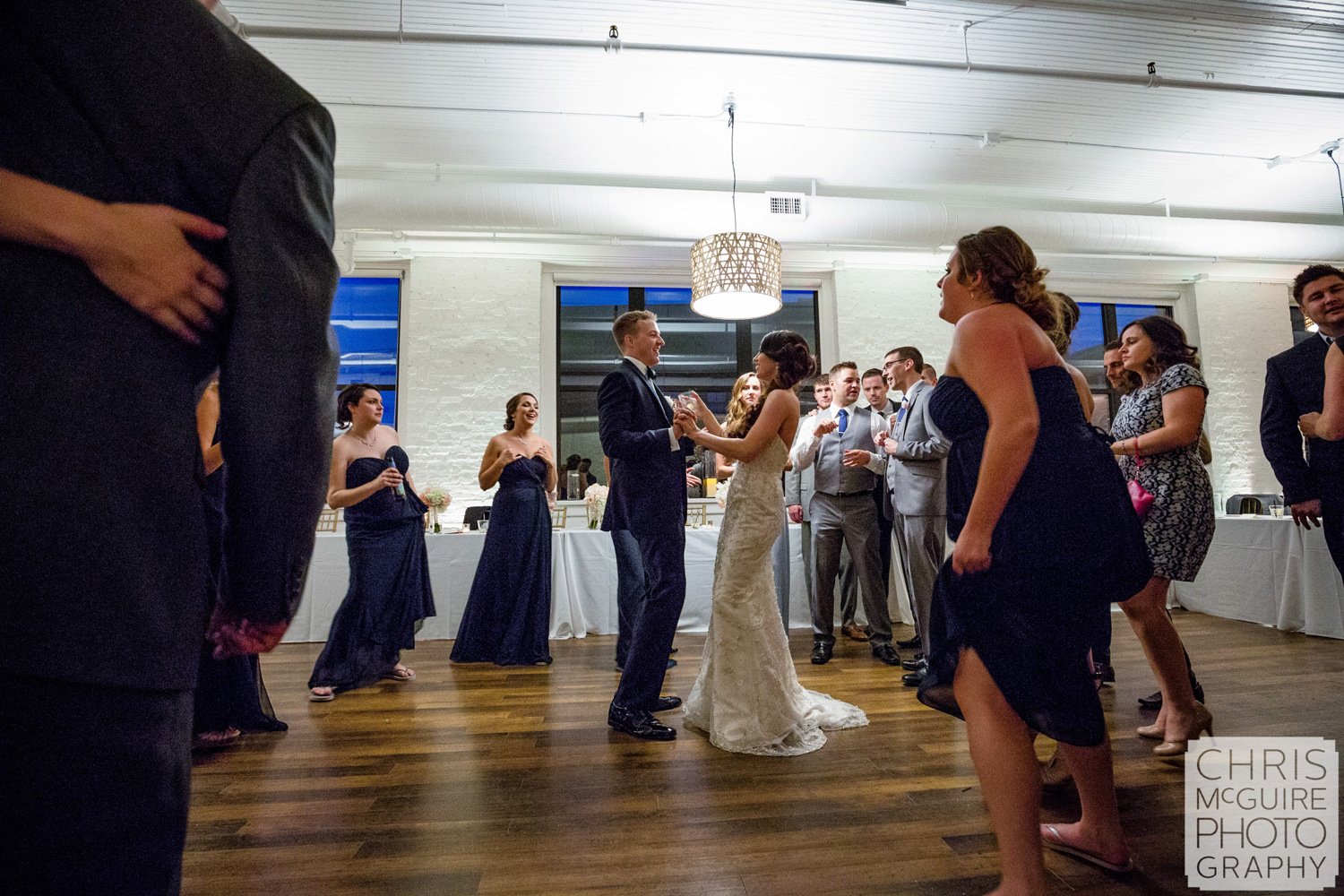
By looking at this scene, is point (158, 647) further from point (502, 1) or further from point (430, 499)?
point (430, 499)

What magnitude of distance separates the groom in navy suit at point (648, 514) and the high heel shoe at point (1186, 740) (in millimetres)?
1637

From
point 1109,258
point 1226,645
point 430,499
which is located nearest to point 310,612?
point 430,499

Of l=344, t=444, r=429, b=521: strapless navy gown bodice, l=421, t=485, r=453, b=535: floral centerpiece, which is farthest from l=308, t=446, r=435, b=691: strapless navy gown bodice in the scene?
l=421, t=485, r=453, b=535: floral centerpiece

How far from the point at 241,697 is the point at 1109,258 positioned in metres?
8.26

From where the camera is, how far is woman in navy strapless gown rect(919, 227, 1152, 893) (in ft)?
4.33

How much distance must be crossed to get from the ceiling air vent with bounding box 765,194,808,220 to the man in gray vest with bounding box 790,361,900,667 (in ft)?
5.97

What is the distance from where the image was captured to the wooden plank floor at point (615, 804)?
5.15 feet

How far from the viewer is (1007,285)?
151 centimetres

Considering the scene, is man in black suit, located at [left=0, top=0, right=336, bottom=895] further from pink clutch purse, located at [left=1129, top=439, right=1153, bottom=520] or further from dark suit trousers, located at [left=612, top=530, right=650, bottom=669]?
dark suit trousers, located at [left=612, top=530, right=650, bottom=669]

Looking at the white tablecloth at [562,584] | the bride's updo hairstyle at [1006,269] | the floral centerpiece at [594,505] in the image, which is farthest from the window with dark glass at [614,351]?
the bride's updo hairstyle at [1006,269]

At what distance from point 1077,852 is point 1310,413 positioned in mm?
1758

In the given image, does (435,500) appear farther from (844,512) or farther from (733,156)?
(733,156)

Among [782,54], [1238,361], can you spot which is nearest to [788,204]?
[782,54]

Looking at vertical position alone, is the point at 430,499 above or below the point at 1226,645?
above
